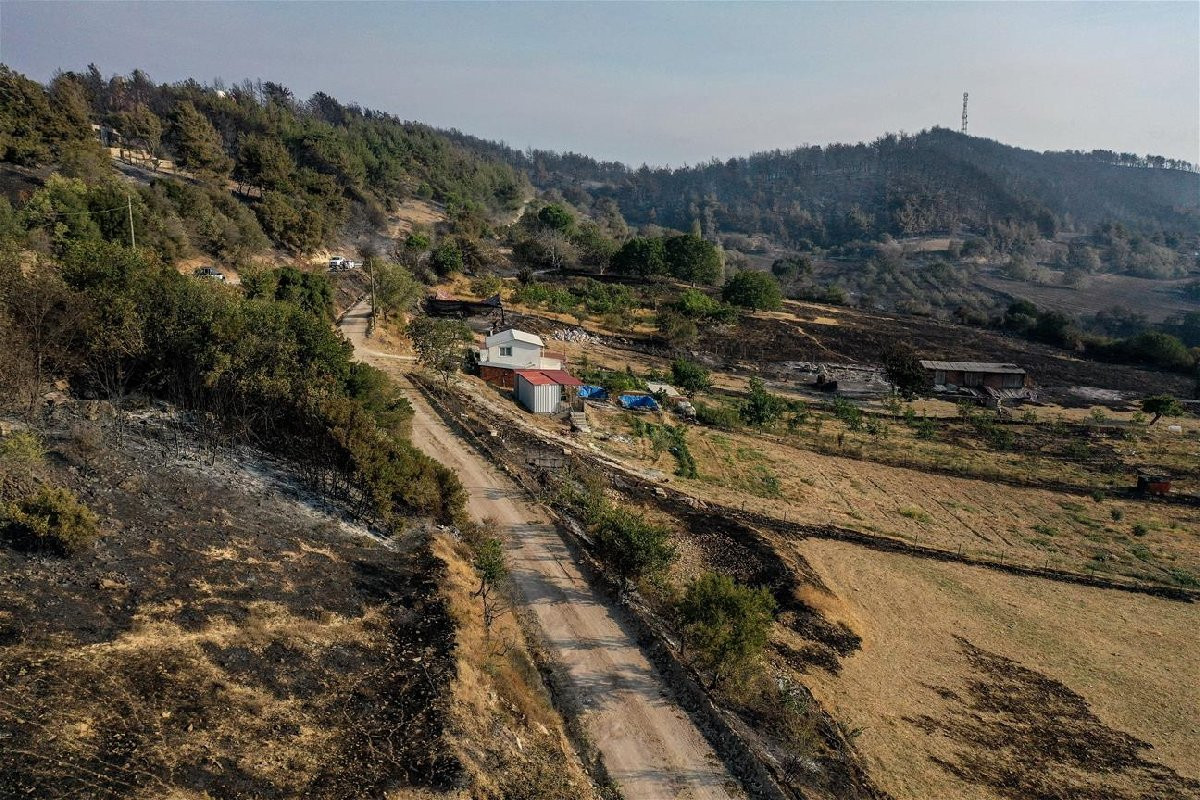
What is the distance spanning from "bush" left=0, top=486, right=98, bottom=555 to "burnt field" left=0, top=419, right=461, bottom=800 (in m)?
0.36

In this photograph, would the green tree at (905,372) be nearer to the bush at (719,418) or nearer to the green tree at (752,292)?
the bush at (719,418)

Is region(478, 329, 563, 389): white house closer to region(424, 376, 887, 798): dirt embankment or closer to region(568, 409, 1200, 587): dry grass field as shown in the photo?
region(568, 409, 1200, 587): dry grass field

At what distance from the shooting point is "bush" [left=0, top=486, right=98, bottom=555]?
15.0 m

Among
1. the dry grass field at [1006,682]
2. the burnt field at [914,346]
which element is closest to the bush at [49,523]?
the dry grass field at [1006,682]

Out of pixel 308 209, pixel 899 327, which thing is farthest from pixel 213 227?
pixel 899 327

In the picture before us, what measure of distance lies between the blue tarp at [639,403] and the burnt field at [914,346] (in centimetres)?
2707

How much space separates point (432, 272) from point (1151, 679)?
251 feet

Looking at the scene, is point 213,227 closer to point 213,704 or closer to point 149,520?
point 149,520

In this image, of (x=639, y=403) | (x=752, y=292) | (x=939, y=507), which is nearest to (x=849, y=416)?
(x=939, y=507)

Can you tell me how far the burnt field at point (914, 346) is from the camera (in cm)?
7488

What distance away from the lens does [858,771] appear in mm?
16234

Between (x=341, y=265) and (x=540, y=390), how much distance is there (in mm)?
42984

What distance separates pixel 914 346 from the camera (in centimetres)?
8425

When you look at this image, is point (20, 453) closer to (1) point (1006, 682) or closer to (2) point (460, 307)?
(1) point (1006, 682)
